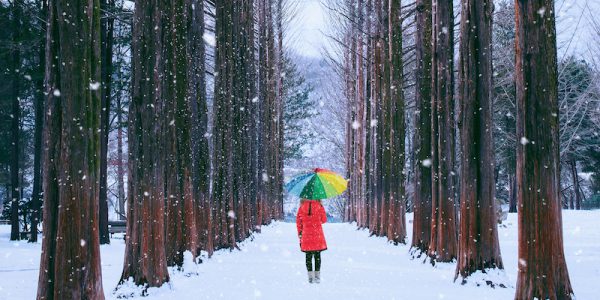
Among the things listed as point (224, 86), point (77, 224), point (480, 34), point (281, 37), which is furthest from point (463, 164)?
point (281, 37)

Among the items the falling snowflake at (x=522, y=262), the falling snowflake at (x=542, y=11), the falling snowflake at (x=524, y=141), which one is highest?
the falling snowflake at (x=542, y=11)

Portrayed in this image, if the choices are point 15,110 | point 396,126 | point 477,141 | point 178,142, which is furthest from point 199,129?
point 15,110

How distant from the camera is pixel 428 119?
1391 cm

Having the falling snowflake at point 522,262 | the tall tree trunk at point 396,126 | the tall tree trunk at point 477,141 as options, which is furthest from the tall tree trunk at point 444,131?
the tall tree trunk at point 396,126

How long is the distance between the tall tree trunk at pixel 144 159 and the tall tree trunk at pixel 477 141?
4580 mm

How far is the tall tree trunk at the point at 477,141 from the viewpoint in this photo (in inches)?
360

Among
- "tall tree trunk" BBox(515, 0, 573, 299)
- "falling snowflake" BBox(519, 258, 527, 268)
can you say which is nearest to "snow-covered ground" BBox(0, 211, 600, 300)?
"falling snowflake" BBox(519, 258, 527, 268)

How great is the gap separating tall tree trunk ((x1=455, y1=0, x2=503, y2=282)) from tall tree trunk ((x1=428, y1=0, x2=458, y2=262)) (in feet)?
5.82

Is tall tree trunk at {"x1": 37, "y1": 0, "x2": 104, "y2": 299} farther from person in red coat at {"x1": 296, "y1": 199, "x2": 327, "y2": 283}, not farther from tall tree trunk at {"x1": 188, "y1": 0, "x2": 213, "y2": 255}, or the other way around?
tall tree trunk at {"x1": 188, "y1": 0, "x2": 213, "y2": 255}

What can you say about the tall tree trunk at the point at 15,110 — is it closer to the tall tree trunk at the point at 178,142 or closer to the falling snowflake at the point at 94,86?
the tall tree trunk at the point at 178,142

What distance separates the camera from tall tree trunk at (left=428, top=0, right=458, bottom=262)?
1123 centimetres

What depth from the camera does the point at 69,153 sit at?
19.8ft

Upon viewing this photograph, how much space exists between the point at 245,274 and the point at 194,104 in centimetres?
369

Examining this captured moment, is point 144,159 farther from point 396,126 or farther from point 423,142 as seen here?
point 396,126
